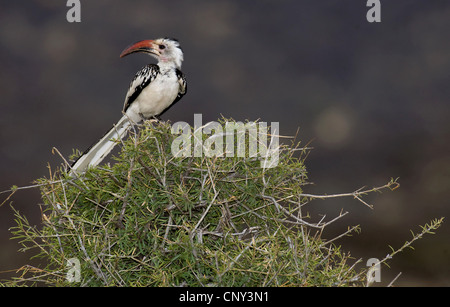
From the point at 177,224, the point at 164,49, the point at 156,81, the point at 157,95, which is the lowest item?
the point at 177,224

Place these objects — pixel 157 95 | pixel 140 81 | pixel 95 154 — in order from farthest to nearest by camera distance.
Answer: pixel 140 81 < pixel 157 95 < pixel 95 154

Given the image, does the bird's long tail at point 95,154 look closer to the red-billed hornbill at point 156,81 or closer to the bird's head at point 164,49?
the red-billed hornbill at point 156,81

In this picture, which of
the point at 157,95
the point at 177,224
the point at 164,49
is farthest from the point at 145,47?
the point at 177,224

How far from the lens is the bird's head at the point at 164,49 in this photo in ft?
19.2

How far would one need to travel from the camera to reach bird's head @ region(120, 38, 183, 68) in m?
5.87

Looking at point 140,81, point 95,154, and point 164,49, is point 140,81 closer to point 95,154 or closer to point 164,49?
point 164,49

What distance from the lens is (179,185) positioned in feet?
10.5

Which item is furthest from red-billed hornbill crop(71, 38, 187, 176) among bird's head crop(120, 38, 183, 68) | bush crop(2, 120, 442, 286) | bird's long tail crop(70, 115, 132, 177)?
bush crop(2, 120, 442, 286)

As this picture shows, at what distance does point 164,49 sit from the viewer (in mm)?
5887

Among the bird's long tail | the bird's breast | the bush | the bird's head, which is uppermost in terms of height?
the bird's head

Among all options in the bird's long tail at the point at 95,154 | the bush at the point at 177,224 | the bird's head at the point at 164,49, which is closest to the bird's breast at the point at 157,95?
the bird's head at the point at 164,49

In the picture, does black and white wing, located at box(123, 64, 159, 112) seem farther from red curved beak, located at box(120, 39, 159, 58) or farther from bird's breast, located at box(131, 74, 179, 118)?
red curved beak, located at box(120, 39, 159, 58)
